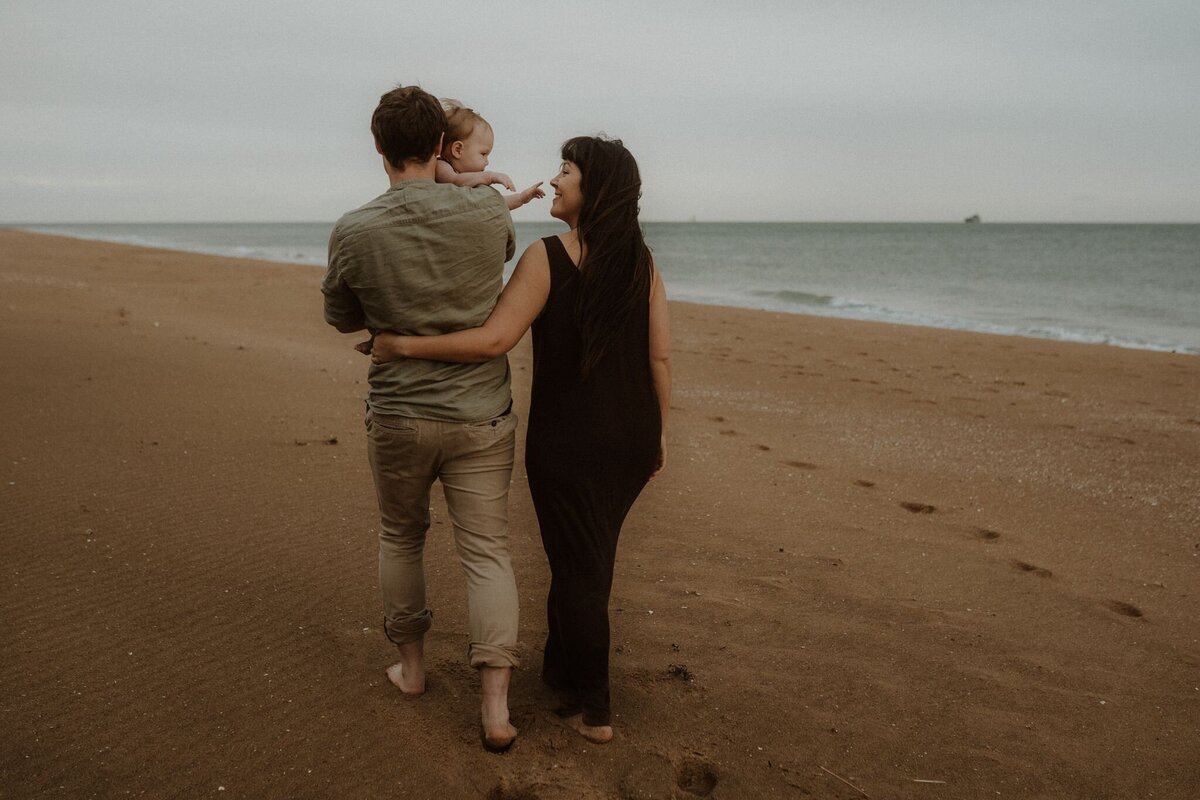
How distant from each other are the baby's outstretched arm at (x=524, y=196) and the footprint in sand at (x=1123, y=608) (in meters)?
3.23

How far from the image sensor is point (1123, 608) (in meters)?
4.01

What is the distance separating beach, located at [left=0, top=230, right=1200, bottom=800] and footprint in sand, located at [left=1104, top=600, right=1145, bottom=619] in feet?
0.06

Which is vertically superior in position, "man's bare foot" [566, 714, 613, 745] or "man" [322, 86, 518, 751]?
"man" [322, 86, 518, 751]

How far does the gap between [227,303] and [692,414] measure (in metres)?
9.47

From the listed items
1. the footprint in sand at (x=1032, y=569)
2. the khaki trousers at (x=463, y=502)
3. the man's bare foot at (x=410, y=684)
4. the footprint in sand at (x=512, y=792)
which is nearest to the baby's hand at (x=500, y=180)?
the khaki trousers at (x=463, y=502)

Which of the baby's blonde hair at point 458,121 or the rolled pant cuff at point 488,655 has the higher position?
the baby's blonde hair at point 458,121

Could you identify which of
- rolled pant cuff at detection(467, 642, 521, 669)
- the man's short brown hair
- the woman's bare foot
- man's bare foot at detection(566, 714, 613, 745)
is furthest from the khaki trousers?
the man's short brown hair

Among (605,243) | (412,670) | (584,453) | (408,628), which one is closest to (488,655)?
(408,628)

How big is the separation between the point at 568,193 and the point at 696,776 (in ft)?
6.02

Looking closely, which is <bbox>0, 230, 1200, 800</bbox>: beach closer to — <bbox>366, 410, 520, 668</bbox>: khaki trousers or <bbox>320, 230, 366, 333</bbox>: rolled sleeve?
<bbox>366, 410, 520, 668</bbox>: khaki trousers

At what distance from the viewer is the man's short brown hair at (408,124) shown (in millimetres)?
2422

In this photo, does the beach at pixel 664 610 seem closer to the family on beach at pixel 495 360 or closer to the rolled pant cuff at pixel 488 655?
the rolled pant cuff at pixel 488 655

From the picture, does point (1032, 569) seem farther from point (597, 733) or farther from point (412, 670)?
point (412, 670)

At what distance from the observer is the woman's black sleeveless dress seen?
268 centimetres
